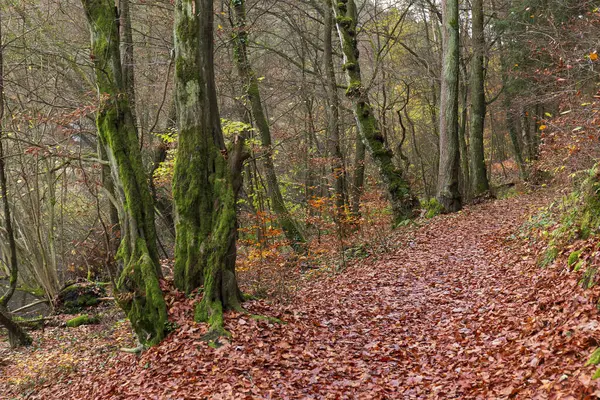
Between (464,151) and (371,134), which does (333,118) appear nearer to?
(371,134)

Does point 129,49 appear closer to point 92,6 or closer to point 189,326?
point 92,6

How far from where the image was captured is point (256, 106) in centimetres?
1519

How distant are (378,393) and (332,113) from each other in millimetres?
13129

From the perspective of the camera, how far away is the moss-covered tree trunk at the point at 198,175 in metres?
7.34

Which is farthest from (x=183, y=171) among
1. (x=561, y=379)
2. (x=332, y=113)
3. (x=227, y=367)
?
(x=332, y=113)

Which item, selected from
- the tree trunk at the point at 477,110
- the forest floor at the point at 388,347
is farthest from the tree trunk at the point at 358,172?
the forest floor at the point at 388,347

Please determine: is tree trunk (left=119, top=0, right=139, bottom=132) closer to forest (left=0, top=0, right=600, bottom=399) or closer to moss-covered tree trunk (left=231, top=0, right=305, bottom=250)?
forest (left=0, top=0, right=600, bottom=399)

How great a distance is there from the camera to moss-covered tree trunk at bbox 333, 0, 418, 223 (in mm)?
14711

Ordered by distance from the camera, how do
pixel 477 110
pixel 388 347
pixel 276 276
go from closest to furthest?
1. pixel 388 347
2. pixel 276 276
3. pixel 477 110

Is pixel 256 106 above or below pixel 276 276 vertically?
above

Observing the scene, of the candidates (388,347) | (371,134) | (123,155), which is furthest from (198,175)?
(371,134)

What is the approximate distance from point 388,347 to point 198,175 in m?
3.79

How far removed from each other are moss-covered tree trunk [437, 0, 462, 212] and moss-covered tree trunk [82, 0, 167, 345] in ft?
32.4

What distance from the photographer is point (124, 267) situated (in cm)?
762
